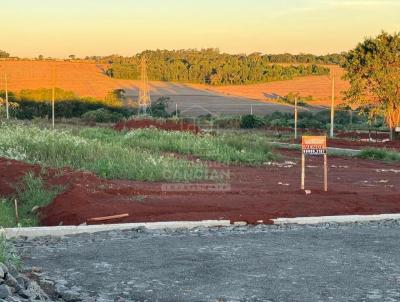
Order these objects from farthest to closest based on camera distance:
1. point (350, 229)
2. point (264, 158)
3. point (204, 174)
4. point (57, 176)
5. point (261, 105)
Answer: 1. point (261, 105)
2. point (264, 158)
3. point (204, 174)
4. point (57, 176)
5. point (350, 229)

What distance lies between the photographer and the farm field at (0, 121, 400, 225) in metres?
12.5

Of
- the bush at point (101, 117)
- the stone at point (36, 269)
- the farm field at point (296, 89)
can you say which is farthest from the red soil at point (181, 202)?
the farm field at point (296, 89)

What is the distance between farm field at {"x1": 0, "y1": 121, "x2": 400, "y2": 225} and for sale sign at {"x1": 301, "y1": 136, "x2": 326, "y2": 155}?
35.7 inches

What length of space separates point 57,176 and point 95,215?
12.3 feet

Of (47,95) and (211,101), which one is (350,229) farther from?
(211,101)

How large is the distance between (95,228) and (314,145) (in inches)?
253

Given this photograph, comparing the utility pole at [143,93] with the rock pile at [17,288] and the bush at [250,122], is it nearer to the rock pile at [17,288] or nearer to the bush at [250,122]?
the bush at [250,122]

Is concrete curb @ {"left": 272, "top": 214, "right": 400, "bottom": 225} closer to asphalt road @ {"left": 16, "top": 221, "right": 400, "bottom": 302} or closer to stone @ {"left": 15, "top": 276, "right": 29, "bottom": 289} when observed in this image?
asphalt road @ {"left": 16, "top": 221, "right": 400, "bottom": 302}

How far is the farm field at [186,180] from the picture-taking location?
494 inches

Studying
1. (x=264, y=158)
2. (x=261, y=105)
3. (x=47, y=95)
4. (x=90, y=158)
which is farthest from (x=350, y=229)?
(x=261, y=105)

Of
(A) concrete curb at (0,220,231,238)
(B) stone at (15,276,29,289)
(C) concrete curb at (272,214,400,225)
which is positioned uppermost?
(B) stone at (15,276,29,289)

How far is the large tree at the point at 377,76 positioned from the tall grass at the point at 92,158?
2287cm

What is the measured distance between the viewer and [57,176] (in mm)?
15242

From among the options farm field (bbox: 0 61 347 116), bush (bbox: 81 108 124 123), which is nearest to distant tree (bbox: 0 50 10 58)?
farm field (bbox: 0 61 347 116)
